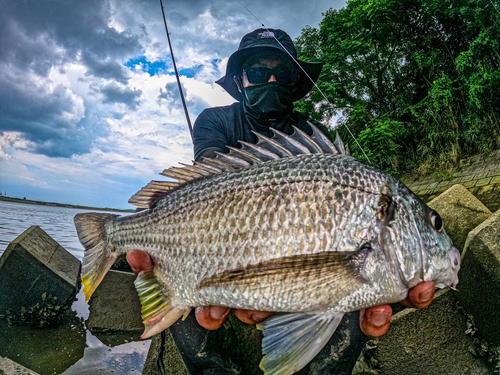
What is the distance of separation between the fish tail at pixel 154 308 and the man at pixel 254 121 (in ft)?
0.32

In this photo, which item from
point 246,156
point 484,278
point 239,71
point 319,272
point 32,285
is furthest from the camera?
point 32,285

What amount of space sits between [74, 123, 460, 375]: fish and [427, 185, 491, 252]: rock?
149 cm

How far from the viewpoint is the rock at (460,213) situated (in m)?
2.86

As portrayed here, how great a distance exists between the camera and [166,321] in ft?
5.74

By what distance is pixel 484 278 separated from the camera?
2359 millimetres

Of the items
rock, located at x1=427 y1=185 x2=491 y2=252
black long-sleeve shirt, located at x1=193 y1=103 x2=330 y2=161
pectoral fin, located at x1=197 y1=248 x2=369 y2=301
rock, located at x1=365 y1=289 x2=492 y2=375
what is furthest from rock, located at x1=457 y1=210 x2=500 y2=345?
black long-sleeve shirt, located at x1=193 y1=103 x2=330 y2=161

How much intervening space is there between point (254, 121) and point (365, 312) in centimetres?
229

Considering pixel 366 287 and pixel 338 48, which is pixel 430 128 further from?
pixel 366 287

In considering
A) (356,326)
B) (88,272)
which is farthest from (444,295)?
(88,272)

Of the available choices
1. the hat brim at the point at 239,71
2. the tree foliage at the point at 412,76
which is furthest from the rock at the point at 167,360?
the tree foliage at the point at 412,76

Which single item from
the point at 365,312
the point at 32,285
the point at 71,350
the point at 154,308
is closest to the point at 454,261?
the point at 365,312

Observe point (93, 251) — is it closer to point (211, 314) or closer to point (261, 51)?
point (211, 314)

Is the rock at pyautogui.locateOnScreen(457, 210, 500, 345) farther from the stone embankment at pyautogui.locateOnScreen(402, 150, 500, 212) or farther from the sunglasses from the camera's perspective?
the stone embankment at pyautogui.locateOnScreen(402, 150, 500, 212)

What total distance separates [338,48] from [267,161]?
16843 mm
